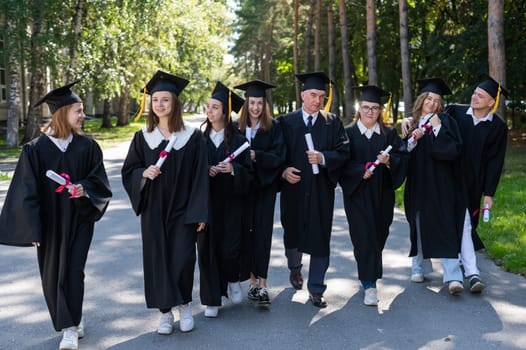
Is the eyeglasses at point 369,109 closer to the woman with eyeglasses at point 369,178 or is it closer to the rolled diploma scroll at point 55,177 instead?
the woman with eyeglasses at point 369,178

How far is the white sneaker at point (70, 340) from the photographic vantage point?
463 centimetres

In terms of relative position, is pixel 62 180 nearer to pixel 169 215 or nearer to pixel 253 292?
pixel 169 215

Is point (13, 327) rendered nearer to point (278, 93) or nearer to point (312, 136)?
point (312, 136)

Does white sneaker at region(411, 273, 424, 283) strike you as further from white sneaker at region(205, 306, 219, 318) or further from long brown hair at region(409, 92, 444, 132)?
white sneaker at region(205, 306, 219, 318)

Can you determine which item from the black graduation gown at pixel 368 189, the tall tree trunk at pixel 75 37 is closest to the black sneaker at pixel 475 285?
the black graduation gown at pixel 368 189

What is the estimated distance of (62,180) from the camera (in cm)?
458

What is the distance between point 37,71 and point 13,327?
19.2 meters

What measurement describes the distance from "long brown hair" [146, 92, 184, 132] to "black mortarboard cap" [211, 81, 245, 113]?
0.64 metres

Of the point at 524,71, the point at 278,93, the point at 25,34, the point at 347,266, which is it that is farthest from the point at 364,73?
the point at 347,266

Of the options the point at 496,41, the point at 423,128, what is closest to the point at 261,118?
the point at 423,128

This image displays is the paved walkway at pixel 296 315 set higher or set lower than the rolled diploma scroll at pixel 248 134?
lower

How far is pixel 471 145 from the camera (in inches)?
254

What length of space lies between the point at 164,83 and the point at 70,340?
6.93 feet

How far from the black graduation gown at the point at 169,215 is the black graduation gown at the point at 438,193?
94.7 inches
